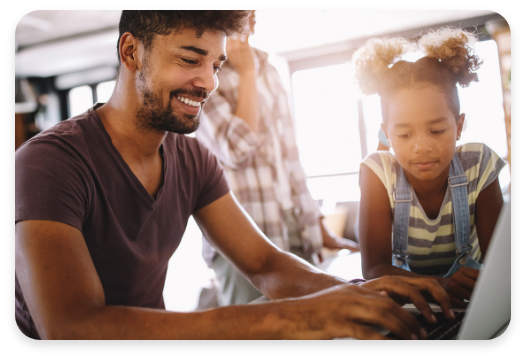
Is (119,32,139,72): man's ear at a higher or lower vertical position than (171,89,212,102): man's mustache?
higher

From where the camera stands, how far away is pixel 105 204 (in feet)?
1.75

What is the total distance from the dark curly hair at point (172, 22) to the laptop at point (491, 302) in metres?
0.44

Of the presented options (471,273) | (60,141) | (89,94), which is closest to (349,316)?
Answer: (471,273)

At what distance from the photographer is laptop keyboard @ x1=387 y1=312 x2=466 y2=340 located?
0.43 metres

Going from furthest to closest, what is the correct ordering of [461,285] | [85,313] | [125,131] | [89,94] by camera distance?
[89,94]
[125,131]
[461,285]
[85,313]

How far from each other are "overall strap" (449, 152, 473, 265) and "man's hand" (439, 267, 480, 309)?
0.11 ft

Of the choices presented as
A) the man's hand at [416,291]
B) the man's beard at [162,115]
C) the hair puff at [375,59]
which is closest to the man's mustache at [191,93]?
the man's beard at [162,115]

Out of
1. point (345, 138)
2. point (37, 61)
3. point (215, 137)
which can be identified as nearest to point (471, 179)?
point (345, 138)

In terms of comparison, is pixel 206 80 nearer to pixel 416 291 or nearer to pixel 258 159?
pixel 258 159

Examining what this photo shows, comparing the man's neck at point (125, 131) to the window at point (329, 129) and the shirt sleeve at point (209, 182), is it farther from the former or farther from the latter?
the window at point (329, 129)

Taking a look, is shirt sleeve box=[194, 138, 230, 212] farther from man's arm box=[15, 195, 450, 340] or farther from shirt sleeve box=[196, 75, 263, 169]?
man's arm box=[15, 195, 450, 340]

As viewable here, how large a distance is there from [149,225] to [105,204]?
8 cm

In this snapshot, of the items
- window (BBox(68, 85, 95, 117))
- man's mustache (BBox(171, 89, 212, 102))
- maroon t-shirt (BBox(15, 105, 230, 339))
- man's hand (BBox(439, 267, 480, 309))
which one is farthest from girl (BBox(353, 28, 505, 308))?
window (BBox(68, 85, 95, 117))
